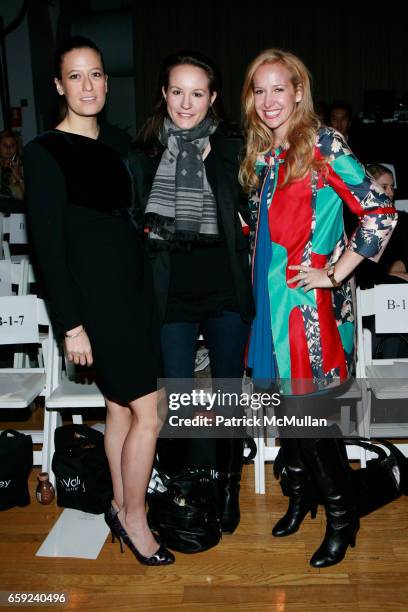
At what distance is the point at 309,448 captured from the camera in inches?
81.0

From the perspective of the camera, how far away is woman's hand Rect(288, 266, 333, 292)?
6.27ft

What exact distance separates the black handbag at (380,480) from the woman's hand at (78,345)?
1.04m

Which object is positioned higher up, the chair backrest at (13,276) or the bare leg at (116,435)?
the chair backrest at (13,276)

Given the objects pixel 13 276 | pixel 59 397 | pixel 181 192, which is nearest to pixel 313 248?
pixel 181 192

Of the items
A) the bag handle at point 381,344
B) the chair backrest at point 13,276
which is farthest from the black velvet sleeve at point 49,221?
the bag handle at point 381,344

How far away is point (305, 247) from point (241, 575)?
1075 millimetres

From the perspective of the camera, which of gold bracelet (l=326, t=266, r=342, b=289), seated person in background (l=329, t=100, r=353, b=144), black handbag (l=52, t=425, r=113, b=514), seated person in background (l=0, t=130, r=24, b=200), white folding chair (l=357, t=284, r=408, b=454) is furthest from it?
seated person in background (l=329, t=100, r=353, b=144)

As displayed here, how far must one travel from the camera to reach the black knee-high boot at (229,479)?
2365 mm

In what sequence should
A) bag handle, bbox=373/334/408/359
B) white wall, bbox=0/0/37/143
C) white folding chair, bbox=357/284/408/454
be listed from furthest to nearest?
white wall, bbox=0/0/37/143
bag handle, bbox=373/334/408/359
white folding chair, bbox=357/284/408/454

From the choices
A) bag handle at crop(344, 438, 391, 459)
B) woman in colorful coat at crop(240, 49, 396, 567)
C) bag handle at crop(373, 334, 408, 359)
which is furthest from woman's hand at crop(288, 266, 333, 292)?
bag handle at crop(373, 334, 408, 359)

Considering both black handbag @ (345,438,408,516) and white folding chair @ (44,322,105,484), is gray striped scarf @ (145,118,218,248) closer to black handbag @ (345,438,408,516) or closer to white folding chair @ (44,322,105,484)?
white folding chair @ (44,322,105,484)

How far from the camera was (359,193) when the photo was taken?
6.08 feet

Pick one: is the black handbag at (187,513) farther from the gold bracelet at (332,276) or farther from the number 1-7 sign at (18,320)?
the number 1-7 sign at (18,320)

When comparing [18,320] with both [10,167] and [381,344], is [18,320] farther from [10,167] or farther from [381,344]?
[10,167]
